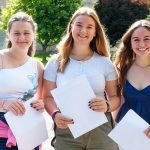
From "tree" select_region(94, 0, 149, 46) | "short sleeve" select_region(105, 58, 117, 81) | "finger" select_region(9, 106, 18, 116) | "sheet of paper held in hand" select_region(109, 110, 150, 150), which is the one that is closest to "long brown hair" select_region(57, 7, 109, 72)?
"short sleeve" select_region(105, 58, 117, 81)

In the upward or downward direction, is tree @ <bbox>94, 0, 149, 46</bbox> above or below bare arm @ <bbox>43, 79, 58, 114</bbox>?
below

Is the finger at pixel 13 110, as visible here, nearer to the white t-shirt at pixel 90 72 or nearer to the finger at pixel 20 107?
the finger at pixel 20 107

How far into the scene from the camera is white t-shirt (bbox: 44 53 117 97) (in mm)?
3799

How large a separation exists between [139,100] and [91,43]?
713 mm

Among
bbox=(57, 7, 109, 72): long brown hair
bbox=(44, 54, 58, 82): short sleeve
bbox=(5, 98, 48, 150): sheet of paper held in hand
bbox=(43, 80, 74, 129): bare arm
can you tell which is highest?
bbox=(57, 7, 109, 72): long brown hair

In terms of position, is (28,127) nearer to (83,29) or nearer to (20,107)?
(20,107)

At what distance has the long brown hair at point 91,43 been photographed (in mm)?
3861

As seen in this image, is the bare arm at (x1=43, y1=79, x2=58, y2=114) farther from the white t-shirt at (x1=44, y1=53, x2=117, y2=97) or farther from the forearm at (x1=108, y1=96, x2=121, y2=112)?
the forearm at (x1=108, y1=96, x2=121, y2=112)

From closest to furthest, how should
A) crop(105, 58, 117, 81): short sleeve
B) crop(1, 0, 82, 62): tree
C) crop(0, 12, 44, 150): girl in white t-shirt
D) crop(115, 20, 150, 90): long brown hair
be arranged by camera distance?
crop(0, 12, 44, 150): girl in white t-shirt < crop(105, 58, 117, 81): short sleeve < crop(115, 20, 150, 90): long brown hair < crop(1, 0, 82, 62): tree

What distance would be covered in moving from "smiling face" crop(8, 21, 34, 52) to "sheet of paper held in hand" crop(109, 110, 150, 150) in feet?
3.74

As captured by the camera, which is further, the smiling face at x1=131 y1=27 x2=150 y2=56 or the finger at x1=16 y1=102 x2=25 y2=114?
the smiling face at x1=131 y1=27 x2=150 y2=56

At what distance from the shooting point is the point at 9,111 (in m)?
3.67

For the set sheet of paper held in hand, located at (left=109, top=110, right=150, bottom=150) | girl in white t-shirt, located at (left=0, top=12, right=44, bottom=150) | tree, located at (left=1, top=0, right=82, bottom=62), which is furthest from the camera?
tree, located at (left=1, top=0, right=82, bottom=62)

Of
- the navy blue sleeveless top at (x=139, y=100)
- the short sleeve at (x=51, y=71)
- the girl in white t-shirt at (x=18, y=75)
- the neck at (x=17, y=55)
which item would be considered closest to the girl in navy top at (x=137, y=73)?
the navy blue sleeveless top at (x=139, y=100)
